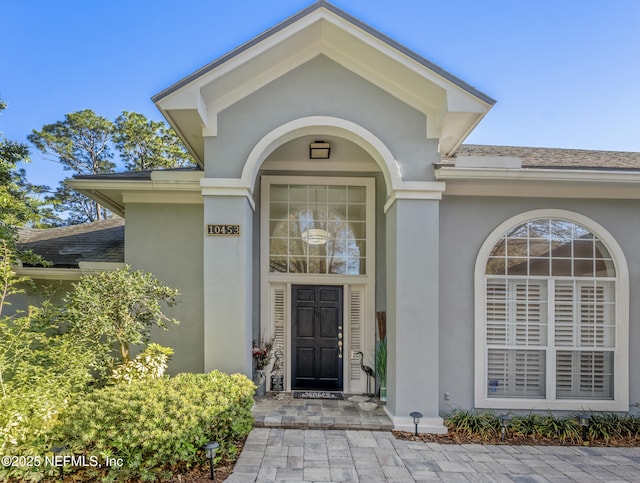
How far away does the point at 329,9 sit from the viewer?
5301mm

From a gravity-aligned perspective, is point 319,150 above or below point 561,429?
above

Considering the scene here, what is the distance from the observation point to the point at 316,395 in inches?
268

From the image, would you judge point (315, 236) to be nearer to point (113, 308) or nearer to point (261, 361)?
point (261, 361)

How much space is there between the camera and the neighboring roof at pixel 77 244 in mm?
Result: 6887

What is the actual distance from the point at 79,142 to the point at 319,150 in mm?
23003

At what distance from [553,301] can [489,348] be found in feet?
4.37

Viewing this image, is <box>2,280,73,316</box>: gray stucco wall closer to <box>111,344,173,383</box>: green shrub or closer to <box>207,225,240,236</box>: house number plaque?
<box>111,344,173,383</box>: green shrub

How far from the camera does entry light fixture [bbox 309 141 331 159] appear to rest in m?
6.37

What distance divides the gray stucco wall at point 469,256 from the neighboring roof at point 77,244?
5970 millimetres

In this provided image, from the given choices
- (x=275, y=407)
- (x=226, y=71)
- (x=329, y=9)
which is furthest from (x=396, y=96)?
(x=275, y=407)

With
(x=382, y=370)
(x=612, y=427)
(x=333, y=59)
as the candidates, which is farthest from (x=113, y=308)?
(x=612, y=427)

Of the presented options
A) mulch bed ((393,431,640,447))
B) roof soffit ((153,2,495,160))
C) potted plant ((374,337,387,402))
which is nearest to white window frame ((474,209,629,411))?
mulch bed ((393,431,640,447))

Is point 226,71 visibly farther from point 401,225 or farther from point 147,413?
point 147,413

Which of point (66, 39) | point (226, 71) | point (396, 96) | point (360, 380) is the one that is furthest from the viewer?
point (66, 39)
